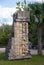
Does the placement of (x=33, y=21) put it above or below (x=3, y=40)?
above

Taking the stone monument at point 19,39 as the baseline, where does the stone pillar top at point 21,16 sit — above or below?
above

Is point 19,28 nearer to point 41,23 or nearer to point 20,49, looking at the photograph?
point 20,49

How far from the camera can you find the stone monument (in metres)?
14.8

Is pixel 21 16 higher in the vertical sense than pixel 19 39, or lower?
higher

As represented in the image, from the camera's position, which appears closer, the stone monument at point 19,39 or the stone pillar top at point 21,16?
the stone monument at point 19,39

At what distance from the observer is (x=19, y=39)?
15.1 metres

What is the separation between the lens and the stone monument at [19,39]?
14.8 meters

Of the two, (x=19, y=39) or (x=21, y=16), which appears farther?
(x=21, y=16)

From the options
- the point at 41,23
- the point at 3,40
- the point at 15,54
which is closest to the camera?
the point at 15,54

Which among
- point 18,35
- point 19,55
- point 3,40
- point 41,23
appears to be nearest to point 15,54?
point 19,55

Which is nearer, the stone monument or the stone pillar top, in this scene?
the stone monument

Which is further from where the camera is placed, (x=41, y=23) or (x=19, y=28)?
(x=41, y=23)

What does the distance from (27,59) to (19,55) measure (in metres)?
0.65

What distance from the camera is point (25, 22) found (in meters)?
15.4
